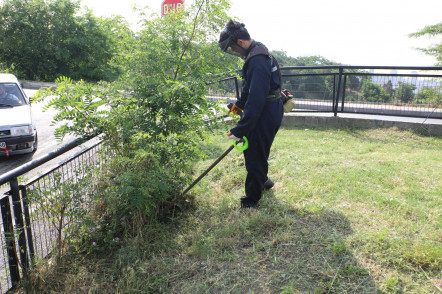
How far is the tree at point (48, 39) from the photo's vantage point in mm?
26984

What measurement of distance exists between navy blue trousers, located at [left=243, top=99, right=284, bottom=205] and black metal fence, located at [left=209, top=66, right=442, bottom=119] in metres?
3.20

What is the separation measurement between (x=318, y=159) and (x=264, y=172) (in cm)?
177

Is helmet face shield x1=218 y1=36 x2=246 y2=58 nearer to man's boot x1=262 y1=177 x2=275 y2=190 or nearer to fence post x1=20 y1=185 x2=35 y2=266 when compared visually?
man's boot x1=262 y1=177 x2=275 y2=190

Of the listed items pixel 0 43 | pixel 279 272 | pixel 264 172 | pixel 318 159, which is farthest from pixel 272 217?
pixel 0 43

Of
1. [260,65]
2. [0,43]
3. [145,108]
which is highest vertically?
[0,43]

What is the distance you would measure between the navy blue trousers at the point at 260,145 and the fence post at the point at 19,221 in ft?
7.24

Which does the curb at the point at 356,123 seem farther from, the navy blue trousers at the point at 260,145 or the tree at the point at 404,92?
the navy blue trousers at the point at 260,145

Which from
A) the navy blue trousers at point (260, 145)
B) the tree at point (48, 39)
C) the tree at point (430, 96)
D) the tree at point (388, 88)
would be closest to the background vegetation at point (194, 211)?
the navy blue trousers at point (260, 145)

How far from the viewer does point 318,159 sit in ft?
17.3

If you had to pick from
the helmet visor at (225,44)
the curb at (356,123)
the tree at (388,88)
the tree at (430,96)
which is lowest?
the curb at (356,123)

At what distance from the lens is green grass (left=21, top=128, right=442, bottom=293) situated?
259cm

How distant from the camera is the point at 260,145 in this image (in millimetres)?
3662

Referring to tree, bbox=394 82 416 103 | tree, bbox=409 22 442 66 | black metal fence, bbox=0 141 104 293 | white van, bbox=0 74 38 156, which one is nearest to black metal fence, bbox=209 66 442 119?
tree, bbox=394 82 416 103

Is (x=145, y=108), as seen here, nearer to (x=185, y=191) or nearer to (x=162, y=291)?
(x=185, y=191)
